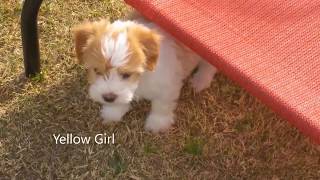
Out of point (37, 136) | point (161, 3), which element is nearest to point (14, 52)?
point (37, 136)

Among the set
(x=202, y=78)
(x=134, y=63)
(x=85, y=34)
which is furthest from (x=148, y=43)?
(x=202, y=78)

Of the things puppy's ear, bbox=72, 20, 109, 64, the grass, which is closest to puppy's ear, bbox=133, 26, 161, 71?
puppy's ear, bbox=72, 20, 109, 64

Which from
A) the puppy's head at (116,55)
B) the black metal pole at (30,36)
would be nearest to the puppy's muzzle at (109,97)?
the puppy's head at (116,55)

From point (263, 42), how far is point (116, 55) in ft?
1.60

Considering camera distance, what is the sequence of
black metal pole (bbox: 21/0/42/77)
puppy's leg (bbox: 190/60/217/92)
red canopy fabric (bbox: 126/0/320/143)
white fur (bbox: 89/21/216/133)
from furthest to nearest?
1. puppy's leg (bbox: 190/60/217/92)
2. black metal pole (bbox: 21/0/42/77)
3. white fur (bbox: 89/21/216/133)
4. red canopy fabric (bbox: 126/0/320/143)

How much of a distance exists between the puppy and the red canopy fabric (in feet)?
0.33

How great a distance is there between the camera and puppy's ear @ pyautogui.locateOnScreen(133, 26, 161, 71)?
1632 millimetres

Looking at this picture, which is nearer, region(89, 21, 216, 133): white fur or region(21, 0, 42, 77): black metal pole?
region(89, 21, 216, 133): white fur

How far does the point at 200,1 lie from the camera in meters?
1.83

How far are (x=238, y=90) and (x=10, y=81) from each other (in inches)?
35.7

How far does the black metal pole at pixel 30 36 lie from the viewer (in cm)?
184

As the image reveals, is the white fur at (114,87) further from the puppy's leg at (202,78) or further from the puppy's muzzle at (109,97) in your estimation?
the puppy's leg at (202,78)

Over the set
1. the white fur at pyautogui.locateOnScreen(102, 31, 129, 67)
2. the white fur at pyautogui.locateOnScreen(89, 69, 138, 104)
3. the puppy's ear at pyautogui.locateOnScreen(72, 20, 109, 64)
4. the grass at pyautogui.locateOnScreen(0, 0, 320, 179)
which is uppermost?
the puppy's ear at pyautogui.locateOnScreen(72, 20, 109, 64)

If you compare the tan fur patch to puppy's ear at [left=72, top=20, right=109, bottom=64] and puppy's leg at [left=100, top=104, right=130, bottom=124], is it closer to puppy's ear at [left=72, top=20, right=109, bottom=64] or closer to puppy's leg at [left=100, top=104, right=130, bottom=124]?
puppy's ear at [left=72, top=20, right=109, bottom=64]
